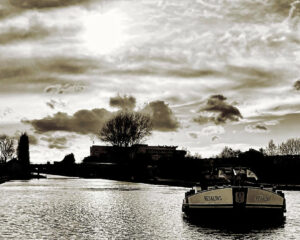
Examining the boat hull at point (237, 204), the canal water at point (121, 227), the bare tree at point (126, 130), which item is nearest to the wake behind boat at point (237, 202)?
the boat hull at point (237, 204)

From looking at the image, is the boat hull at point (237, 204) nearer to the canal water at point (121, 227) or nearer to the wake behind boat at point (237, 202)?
the wake behind boat at point (237, 202)

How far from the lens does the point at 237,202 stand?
27.6m

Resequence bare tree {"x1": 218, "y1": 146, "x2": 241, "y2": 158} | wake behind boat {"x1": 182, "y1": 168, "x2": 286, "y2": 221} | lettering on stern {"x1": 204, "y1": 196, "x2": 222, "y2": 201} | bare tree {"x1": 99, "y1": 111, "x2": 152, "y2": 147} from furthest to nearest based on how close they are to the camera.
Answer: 1. bare tree {"x1": 218, "y1": 146, "x2": 241, "y2": 158}
2. bare tree {"x1": 99, "y1": 111, "x2": 152, "y2": 147}
3. lettering on stern {"x1": 204, "y1": 196, "x2": 222, "y2": 201}
4. wake behind boat {"x1": 182, "y1": 168, "x2": 286, "y2": 221}

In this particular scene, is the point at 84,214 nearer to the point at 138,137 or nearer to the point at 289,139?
the point at 138,137

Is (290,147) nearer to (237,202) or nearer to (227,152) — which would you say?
(227,152)

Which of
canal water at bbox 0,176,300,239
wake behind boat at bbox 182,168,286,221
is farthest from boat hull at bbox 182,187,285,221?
canal water at bbox 0,176,300,239

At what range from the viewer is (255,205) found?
1101 inches

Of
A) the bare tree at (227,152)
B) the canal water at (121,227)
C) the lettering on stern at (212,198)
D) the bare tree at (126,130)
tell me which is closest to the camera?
the canal water at (121,227)

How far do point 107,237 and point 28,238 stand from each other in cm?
299

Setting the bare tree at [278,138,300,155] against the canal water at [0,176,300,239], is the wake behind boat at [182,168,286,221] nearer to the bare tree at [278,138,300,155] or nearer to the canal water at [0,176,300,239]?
the canal water at [0,176,300,239]

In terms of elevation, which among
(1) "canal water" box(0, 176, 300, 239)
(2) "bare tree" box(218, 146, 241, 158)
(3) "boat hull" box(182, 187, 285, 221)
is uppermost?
(2) "bare tree" box(218, 146, 241, 158)

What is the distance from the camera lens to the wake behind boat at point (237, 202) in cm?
2762

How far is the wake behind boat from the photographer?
2762 cm

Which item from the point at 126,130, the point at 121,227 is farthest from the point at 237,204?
the point at 126,130
